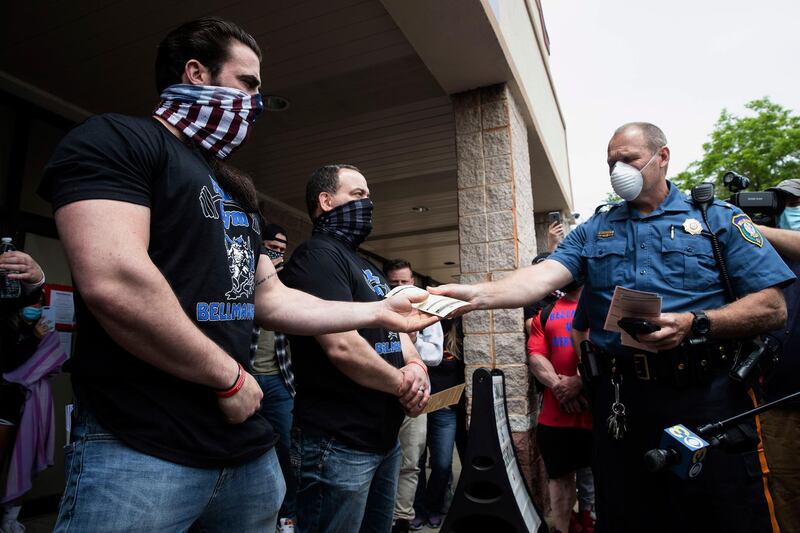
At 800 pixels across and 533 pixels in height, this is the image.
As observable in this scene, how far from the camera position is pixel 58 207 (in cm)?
105

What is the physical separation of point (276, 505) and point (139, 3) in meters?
3.67

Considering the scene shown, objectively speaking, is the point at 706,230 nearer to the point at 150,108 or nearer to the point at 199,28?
the point at 199,28

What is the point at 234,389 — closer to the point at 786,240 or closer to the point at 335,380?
the point at 335,380

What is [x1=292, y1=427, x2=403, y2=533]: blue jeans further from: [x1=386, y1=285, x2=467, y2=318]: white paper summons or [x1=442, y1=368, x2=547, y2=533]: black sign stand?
[x1=442, y1=368, x2=547, y2=533]: black sign stand

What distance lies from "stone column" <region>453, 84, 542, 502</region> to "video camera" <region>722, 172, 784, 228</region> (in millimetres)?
1581

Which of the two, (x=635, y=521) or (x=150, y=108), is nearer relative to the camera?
(x=635, y=521)

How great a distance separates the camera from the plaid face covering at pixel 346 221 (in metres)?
2.37

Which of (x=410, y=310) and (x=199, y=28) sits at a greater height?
(x=199, y=28)

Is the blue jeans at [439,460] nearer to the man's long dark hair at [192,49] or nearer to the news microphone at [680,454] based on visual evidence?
the news microphone at [680,454]

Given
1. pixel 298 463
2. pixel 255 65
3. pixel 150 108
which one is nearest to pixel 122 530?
pixel 298 463

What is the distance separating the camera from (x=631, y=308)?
6.54 feet

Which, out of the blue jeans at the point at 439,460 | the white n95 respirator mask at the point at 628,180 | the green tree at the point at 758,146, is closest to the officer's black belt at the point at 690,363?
the white n95 respirator mask at the point at 628,180

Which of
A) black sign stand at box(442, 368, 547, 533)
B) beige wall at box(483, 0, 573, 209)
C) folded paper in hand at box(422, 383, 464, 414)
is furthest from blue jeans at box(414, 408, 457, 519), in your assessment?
beige wall at box(483, 0, 573, 209)

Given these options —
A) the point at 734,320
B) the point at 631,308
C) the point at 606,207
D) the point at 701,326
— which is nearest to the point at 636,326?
the point at 631,308
